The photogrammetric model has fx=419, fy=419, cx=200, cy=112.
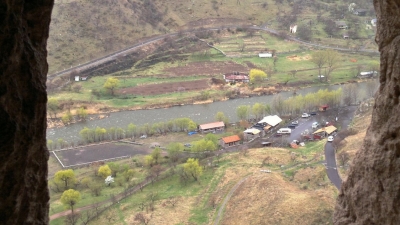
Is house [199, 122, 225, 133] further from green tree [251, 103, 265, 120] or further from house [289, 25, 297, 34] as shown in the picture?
house [289, 25, 297, 34]

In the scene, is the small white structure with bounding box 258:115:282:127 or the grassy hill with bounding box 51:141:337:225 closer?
the grassy hill with bounding box 51:141:337:225

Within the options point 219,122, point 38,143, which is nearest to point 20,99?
point 38,143

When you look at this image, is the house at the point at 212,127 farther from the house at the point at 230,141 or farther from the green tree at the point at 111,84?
the green tree at the point at 111,84

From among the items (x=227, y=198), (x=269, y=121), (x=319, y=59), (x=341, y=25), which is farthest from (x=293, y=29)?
(x=227, y=198)

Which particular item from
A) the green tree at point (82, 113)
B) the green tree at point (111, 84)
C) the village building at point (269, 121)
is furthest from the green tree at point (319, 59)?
the green tree at point (82, 113)

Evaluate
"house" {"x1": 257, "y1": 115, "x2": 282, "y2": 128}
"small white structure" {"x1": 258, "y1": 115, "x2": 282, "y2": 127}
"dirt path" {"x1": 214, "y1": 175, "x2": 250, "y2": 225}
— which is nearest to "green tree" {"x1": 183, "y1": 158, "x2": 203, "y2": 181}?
"dirt path" {"x1": 214, "y1": 175, "x2": 250, "y2": 225}

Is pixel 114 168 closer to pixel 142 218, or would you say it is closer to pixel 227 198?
pixel 142 218
